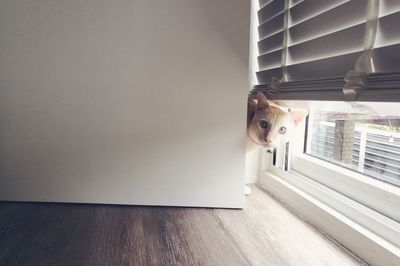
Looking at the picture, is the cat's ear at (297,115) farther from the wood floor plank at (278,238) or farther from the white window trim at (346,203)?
the wood floor plank at (278,238)

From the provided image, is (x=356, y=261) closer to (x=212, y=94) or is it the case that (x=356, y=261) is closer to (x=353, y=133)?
(x=353, y=133)

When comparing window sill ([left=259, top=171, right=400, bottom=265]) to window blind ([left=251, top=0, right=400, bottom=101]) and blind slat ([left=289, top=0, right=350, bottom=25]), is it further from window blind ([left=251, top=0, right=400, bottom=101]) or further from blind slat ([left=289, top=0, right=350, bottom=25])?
blind slat ([left=289, top=0, right=350, bottom=25])

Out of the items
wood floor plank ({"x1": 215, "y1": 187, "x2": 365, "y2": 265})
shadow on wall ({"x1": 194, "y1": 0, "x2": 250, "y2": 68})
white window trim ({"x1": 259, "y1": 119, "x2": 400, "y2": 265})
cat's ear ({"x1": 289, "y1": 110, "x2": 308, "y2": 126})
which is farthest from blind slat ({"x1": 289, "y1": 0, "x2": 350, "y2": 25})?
wood floor plank ({"x1": 215, "y1": 187, "x2": 365, "y2": 265})

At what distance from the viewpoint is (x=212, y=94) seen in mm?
853

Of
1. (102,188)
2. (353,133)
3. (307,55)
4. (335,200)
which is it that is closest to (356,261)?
(335,200)

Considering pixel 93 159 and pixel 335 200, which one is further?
Result: pixel 93 159

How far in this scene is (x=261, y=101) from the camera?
0.87 m

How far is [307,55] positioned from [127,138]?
533mm

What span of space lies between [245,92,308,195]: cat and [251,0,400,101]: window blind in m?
0.05

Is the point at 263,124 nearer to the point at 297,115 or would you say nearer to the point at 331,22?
the point at 297,115

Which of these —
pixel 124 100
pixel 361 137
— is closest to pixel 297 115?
pixel 361 137

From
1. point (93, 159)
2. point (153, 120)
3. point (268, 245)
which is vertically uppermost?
point (153, 120)

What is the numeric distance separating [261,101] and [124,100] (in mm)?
402

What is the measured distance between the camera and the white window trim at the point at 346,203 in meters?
0.57
